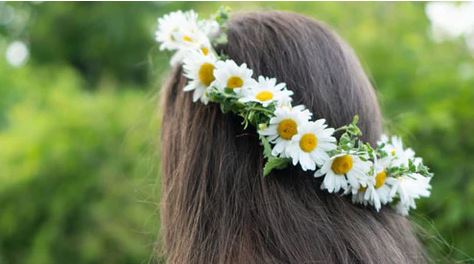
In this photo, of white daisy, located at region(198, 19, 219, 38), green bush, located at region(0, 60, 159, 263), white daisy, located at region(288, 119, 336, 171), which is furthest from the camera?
green bush, located at region(0, 60, 159, 263)

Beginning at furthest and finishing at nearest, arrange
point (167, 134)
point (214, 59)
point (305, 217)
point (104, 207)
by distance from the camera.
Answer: point (104, 207)
point (167, 134)
point (214, 59)
point (305, 217)

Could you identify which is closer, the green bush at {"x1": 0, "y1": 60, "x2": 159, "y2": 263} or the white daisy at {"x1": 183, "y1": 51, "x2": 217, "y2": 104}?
the white daisy at {"x1": 183, "y1": 51, "x2": 217, "y2": 104}

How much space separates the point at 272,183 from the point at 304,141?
0.12 meters

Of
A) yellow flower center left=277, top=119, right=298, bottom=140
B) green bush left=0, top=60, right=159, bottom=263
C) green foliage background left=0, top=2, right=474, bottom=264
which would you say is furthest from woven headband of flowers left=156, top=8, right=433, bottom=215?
green bush left=0, top=60, right=159, bottom=263

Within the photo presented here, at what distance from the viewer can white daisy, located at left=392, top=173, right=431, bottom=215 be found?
4.77 ft

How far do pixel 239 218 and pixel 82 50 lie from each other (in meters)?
7.55

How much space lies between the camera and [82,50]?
28.1ft

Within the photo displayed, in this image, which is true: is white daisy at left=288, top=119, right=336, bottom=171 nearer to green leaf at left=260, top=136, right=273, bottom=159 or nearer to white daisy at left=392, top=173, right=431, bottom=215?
green leaf at left=260, top=136, right=273, bottom=159

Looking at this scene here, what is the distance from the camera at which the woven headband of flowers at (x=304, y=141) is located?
1.32 metres

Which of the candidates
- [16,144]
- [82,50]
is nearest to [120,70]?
[82,50]

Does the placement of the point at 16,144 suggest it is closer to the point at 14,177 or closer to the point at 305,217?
the point at 14,177

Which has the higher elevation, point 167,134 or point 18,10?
point 18,10

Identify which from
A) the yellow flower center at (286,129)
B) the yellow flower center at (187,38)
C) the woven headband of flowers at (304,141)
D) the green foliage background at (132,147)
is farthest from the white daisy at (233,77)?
the green foliage background at (132,147)

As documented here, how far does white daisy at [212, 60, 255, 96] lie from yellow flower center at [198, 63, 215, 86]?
0.04 m
